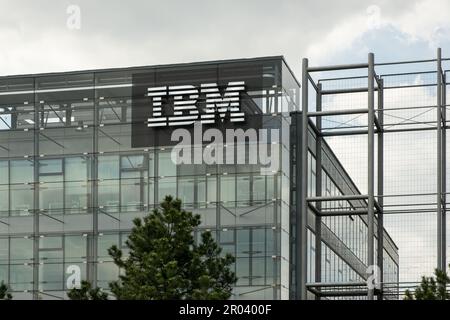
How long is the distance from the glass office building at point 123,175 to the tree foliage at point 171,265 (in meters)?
11.0

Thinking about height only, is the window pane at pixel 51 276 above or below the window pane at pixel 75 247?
below

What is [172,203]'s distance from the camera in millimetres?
35531

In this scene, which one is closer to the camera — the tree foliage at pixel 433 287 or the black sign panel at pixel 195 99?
the tree foliage at pixel 433 287

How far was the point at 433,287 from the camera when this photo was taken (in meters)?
27.9

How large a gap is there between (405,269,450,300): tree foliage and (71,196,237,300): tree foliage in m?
6.67

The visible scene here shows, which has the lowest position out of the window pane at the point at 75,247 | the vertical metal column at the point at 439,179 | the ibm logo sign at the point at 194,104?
the window pane at the point at 75,247

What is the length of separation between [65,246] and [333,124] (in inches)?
813

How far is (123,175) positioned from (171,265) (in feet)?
53.7

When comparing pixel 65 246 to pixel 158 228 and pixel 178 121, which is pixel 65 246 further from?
pixel 158 228

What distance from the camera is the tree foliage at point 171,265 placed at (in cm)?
3322

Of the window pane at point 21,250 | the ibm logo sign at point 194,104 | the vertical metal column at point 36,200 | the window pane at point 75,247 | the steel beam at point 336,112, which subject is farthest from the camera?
the window pane at point 21,250

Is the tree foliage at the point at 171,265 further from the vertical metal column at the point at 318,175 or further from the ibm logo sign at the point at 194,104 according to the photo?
the ibm logo sign at the point at 194,104

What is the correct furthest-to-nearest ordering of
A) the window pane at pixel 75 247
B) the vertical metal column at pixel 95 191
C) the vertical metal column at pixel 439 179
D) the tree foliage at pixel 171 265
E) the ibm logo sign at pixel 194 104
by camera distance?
the window pane at pixel 75 247, the vertical metal column at pixel 95 191, the ibm logo sign at pixel 194 104, the tree foliage at pixel 171 265, the vertical metal column at pixel 439 179

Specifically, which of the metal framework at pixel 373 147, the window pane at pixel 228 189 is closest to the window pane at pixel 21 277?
the window pane at pixel 228 189
